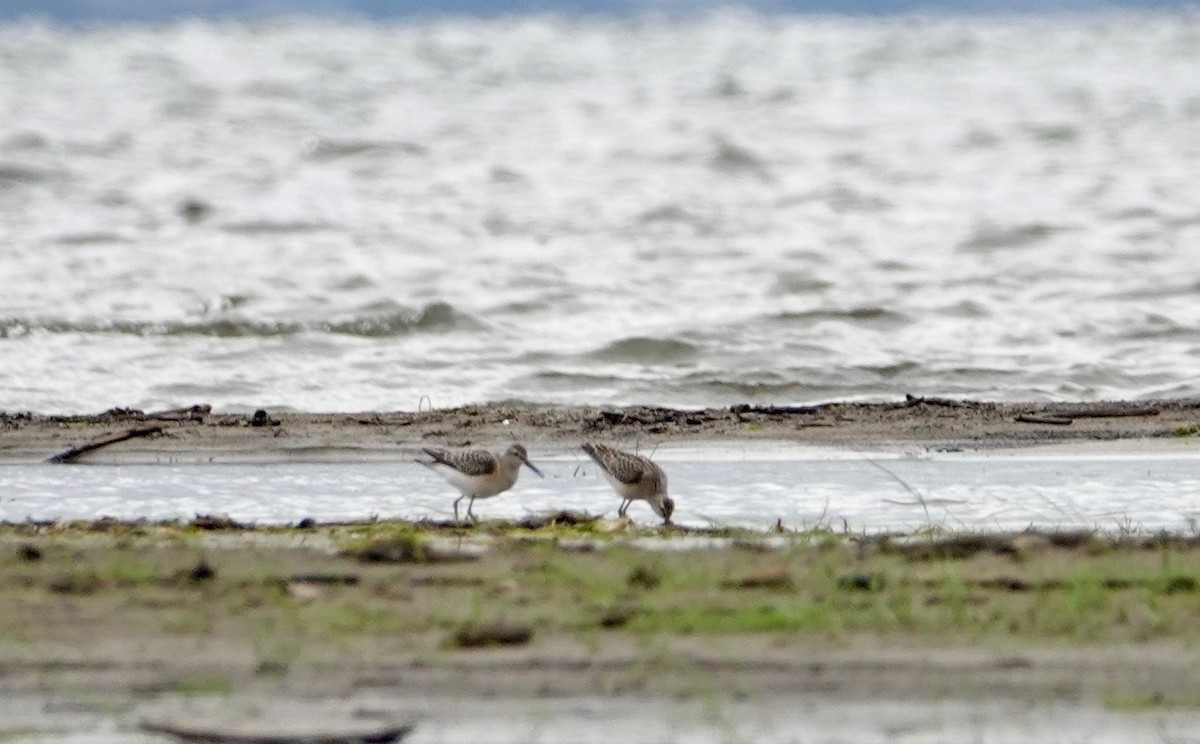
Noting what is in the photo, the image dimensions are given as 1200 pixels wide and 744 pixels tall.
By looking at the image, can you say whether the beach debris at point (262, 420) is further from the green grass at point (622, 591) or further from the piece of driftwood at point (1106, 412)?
the green grass at point (622, 591)

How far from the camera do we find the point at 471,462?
9219mm

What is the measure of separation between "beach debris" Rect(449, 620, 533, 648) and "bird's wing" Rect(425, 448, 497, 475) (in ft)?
10.1

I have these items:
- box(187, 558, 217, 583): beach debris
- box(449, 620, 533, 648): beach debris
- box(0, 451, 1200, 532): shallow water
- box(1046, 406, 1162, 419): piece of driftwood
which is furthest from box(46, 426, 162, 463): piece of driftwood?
box(449, 620, 533, 648): beach debris

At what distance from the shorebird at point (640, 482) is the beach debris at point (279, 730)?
3839 mm

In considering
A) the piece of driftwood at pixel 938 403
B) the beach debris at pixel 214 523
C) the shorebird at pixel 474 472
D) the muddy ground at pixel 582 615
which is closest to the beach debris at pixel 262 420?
the shorebird at pixel 474 472

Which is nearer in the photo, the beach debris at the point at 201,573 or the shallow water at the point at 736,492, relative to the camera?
the beach debris at the point at 201,573

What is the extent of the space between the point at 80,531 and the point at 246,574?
1.56 meters

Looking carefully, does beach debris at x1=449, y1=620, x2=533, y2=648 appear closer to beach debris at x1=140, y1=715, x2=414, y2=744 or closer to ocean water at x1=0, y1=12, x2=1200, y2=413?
beach debris at x1=140, y1=715, x2=414, y2=744

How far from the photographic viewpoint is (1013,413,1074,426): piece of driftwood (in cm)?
1298

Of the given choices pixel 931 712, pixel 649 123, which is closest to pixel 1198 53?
pixel 649 123

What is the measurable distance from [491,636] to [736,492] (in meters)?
4.20

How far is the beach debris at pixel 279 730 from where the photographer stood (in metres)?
5.11

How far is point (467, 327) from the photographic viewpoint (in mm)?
19312

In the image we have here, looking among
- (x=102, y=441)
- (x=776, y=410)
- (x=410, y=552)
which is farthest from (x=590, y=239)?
(x=410, y=552)
